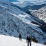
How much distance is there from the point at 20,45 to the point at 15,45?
3.56 feet

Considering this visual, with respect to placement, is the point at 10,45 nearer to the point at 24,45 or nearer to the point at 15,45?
the point at 15,45

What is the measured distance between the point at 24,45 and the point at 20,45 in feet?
2.15

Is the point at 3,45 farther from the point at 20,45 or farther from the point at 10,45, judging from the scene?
the point at 20,45

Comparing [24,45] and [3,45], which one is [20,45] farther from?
[3,45]

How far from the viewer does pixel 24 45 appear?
28000mm

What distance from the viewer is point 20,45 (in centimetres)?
2767

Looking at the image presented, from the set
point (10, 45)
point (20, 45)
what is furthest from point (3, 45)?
point (20, 45)

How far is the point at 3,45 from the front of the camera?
2581cm

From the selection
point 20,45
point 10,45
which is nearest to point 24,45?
point 20,45

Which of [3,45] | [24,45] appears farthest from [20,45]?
[3,45]

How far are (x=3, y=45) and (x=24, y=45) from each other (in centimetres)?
355

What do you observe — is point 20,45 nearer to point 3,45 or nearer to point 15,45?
point 15,45

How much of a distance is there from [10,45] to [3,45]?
1109mm

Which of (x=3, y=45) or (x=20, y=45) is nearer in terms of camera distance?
(x=3, y=45)
